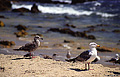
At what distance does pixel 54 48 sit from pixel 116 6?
3348 centimetres

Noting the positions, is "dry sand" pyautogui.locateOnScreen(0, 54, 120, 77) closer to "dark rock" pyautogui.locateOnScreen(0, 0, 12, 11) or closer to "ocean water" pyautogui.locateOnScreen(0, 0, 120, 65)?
"ocean water" pyautogui.locateOnScreen(0, 0, 120, 65)

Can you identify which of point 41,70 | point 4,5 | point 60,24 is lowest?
point 60,24

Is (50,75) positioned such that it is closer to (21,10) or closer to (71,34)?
(71,34)

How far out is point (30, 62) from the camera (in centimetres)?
895

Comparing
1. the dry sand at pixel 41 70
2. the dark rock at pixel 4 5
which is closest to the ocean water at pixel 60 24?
the dry sand at pixel 41 70

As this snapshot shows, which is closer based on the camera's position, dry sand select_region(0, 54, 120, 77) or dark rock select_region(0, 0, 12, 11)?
dry sand select_region(0, 54, 120, 77)

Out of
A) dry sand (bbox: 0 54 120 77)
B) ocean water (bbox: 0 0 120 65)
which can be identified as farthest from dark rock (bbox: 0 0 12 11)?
dry sand (bbox: 0 54 120 77)

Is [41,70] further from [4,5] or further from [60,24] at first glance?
[4,5]

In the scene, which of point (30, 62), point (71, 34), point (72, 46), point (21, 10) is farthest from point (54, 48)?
point (21, 10)

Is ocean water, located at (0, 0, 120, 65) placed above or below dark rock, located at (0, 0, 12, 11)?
below

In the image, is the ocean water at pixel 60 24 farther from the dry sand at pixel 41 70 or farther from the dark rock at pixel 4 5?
the dark rock at pixel 4 5

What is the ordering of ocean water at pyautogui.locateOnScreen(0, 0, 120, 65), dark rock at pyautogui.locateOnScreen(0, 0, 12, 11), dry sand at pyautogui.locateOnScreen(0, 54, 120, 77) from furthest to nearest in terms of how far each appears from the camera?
dark rock at pyautogui.locateOnScreen(0, 0, 12, 11), ocean water at pyautogui.locateOnScreen(0, 0, 120, 65), dry sand at pyautogui.locateOnScreen(0, 54, 120, 77)

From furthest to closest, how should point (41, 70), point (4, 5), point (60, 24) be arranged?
point (4, 5), point (60, 24), point (41, 70)

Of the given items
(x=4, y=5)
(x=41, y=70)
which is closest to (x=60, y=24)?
(x=41, y=70)
